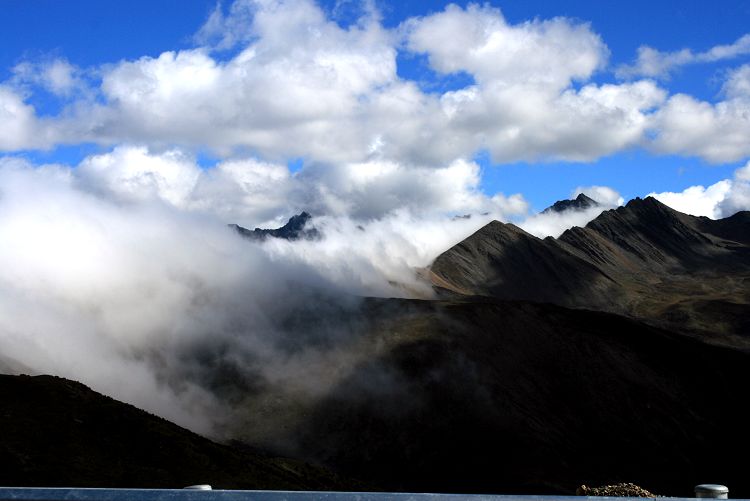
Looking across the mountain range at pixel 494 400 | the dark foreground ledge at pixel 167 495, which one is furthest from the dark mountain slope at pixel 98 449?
the dark foreground ledge at pixel 167 495

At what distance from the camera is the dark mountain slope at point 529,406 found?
9575cm

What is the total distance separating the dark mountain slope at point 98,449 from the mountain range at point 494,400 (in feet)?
48.1

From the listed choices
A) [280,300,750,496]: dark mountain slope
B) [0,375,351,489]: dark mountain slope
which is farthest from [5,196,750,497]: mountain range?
[0,375,351,489]: dark mountain slope

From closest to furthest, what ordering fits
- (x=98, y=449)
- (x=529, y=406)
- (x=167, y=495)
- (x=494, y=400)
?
(x=167, y=495) → (x=98, y=449) → (x=494, y=400) → (x=529, y=406)

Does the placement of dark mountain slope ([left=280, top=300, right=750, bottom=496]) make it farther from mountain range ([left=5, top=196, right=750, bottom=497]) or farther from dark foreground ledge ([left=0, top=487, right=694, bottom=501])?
dark foreground ledge ([left=0, top=487, right=694, bottom=501])

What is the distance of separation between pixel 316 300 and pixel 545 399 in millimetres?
44386

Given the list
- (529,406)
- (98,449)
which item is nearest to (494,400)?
(529,406)

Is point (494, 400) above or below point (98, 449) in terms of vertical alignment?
above

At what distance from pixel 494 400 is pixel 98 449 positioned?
6347 cm

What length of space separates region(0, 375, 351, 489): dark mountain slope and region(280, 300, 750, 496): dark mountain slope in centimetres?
3041

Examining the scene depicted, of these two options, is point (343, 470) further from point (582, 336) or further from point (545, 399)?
point (582, 336)

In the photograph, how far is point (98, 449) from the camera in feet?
179

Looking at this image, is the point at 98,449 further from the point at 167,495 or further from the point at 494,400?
the point at 494,400

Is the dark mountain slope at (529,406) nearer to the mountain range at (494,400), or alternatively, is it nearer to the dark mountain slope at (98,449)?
the mountain range at (494,400)
